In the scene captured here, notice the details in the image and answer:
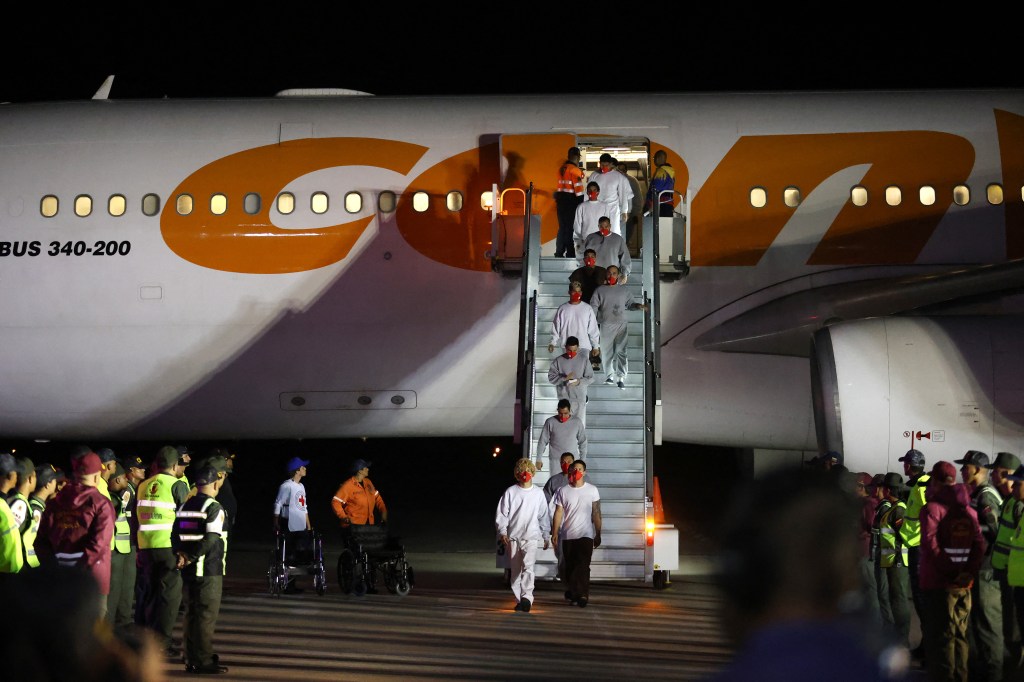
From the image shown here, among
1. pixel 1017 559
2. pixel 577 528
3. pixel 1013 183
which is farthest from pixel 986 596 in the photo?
pixel 1013 183

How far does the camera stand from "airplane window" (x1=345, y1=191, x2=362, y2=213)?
1334 cm

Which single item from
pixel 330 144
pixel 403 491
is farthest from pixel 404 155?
pixel 403 491

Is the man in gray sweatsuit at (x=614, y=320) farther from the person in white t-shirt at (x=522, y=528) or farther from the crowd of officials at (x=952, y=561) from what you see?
the crowd of officials at (x=952, y=561)

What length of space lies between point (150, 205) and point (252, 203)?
114 cm

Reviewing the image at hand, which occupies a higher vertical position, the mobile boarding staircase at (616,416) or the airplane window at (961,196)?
the airplane window at (961,196)

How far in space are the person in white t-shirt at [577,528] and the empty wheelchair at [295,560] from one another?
7.58 feet

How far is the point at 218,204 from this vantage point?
525 inches

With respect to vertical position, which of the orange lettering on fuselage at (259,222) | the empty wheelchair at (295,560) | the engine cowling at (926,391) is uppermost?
the orange lettering on fuselage at (259,222)

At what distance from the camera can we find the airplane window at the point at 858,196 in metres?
13.2

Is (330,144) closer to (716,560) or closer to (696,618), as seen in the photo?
(696,618)

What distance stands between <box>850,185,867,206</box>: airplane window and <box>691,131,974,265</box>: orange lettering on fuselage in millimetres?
44

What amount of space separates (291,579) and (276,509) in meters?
0.86

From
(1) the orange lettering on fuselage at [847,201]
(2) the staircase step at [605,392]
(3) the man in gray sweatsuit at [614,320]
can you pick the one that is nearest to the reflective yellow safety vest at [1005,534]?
(2) the staircase step at [605,392]

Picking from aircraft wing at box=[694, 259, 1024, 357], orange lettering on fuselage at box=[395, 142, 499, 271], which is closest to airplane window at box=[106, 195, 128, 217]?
orange lettering on fuselage at box=[395, 142, 499, 271]
